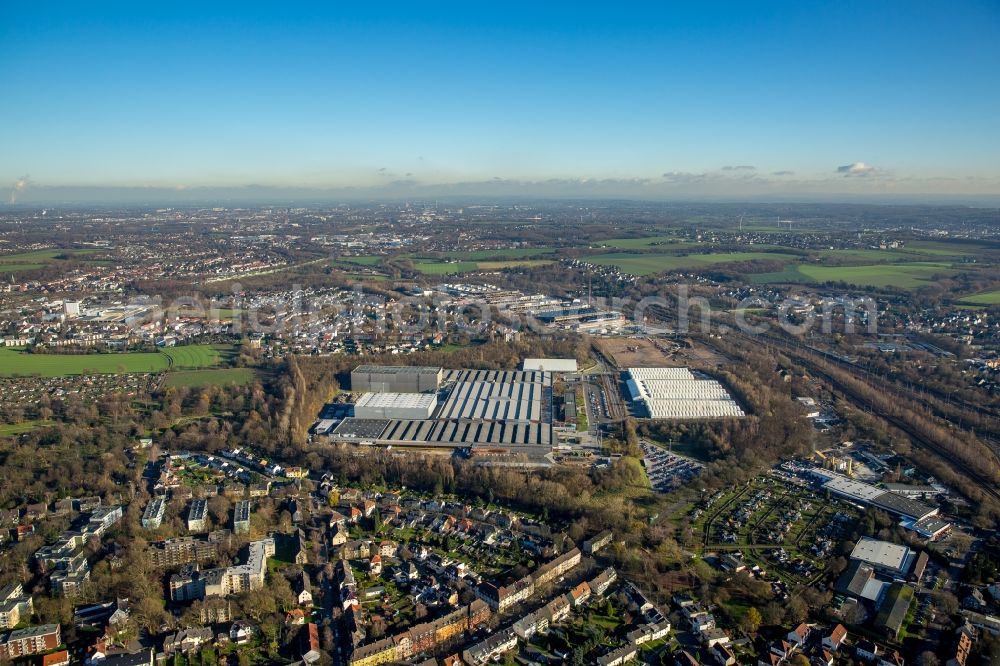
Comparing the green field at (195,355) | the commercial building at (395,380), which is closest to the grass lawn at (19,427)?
the green field at (195,355)

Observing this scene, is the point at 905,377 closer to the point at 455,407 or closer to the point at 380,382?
the point at 455,407

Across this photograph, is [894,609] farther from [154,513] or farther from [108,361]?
[108,361]

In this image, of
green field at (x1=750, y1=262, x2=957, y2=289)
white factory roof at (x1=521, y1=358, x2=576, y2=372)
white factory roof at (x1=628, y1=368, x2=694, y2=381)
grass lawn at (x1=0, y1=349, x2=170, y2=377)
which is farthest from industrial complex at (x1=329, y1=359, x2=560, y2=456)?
green field at (x1=750, y1=262, x2=957, y2=289)

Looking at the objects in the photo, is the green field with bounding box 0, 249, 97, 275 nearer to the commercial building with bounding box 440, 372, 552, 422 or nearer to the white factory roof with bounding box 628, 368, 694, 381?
the commercial building with bounding box 440, 372, 552, 422

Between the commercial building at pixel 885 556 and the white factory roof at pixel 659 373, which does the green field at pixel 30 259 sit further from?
the commercial building at pixel 885 556

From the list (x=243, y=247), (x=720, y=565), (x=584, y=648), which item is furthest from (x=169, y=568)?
(x=243, y=247)
